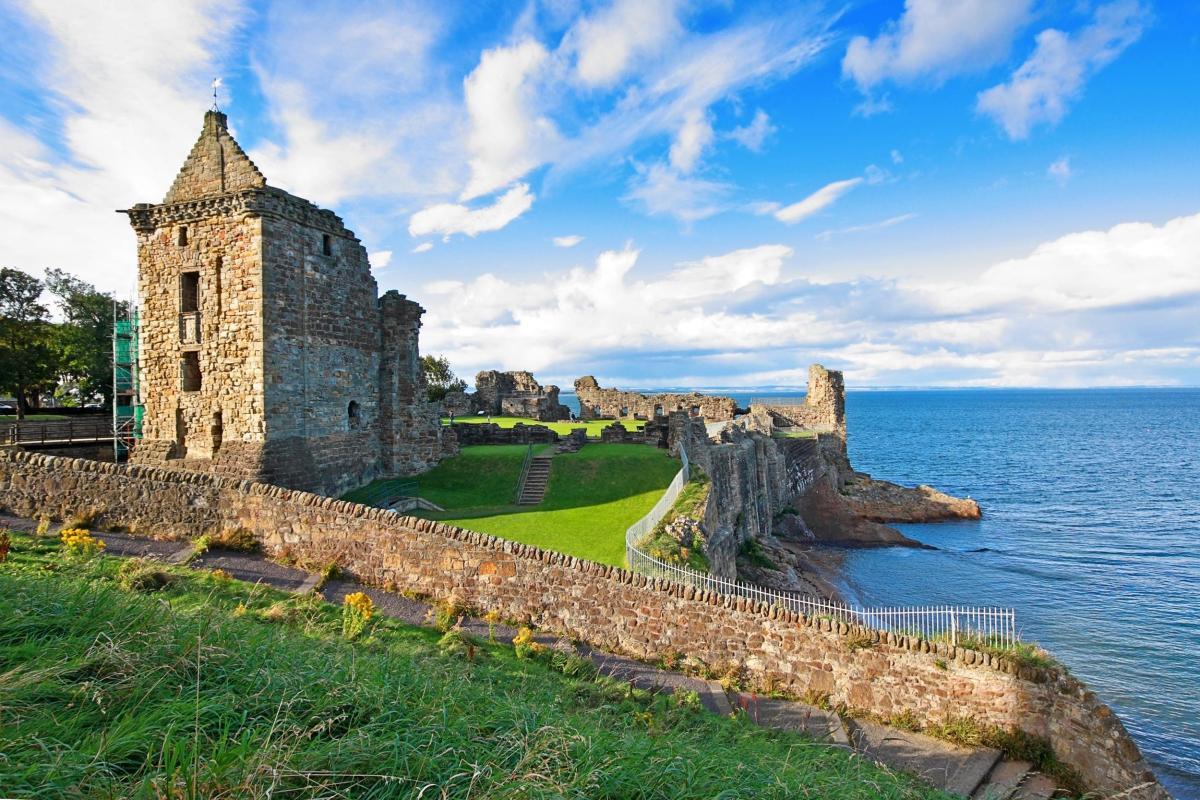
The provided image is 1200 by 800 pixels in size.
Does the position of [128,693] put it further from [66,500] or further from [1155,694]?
[1155,694]

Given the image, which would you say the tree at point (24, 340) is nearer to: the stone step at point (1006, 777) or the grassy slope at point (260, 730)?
the grassy slope at point (260, 730)

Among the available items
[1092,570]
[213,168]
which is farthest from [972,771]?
[1092,570]

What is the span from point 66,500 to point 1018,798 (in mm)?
20738

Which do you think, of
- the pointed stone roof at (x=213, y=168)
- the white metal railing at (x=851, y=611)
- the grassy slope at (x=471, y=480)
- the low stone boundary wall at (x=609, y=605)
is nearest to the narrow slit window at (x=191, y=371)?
the low stone boundary wall at (x=609, y=605)

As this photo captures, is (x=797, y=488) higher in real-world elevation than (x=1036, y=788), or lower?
higher

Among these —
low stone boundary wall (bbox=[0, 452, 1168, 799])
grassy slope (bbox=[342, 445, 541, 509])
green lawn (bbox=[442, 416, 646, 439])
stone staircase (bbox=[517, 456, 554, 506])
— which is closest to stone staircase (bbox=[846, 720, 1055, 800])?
low stone boundary wall (bbox=[0, 452, 1168, 799])

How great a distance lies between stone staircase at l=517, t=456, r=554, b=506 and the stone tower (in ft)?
20.3

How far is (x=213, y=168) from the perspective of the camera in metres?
19.3

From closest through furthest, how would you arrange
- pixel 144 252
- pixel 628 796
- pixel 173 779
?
pixel 173 779 < pixel 628 796 < pixel 144 252

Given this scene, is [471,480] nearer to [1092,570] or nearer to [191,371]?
[191,371]

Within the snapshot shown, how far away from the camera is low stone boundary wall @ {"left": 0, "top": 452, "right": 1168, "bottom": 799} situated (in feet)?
36.5

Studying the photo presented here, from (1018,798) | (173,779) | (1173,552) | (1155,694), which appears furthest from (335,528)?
(1173,552)

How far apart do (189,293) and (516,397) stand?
22.8 metres

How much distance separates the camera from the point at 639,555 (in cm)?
1508
